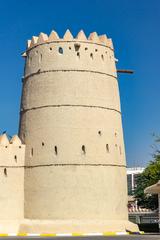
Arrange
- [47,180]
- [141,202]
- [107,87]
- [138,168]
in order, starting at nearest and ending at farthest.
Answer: [47,180]
[107,87]
[141,202]
[138,168]

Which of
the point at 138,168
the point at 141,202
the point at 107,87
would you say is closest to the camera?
the point at 107,87

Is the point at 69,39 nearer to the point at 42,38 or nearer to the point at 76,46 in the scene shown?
the point at 76,46

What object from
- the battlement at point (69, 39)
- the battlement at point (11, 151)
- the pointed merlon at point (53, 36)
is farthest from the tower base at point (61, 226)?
the pointed merlon at point (53, 36)

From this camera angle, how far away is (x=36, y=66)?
32.8 metres

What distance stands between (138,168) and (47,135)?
8723 cm

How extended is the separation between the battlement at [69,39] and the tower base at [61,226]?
1175 centimetres

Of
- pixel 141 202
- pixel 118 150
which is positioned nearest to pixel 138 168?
pixel 141 202

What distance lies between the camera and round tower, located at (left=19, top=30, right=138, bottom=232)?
30.2 metres

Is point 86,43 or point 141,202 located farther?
point 141,202

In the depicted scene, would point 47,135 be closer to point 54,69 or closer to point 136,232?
point 54,69

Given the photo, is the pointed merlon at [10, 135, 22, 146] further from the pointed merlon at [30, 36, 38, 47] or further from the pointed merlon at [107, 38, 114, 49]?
the pointed merlon at [107, 38, 114, 49]

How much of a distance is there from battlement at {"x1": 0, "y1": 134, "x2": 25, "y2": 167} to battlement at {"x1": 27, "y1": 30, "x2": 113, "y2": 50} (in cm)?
670

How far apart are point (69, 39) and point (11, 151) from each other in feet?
27.1

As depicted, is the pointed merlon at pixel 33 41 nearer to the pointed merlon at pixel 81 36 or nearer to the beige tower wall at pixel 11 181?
the pointed merlon at pixel 81 36
